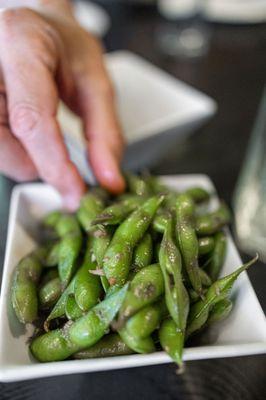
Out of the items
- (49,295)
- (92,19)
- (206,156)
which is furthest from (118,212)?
(92,19)

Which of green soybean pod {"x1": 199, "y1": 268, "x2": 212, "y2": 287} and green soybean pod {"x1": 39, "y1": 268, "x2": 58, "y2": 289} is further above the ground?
green soybean pod {"x1": 199, "y1": 268, "x2": 212, "y2": 287}

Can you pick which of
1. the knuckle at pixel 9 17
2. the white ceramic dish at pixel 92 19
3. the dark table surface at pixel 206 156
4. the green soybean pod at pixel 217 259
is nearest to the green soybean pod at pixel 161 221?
the green soybean pod at pixel 217 259

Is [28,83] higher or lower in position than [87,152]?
higher

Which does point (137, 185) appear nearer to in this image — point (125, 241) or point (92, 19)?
point (125, 241)

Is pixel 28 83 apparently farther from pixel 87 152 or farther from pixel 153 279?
pixel 153 279

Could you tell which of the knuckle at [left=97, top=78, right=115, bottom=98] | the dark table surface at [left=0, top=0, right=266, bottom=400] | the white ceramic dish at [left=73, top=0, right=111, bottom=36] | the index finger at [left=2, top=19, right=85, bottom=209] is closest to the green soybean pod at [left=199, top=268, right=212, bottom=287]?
the dark table surface at [left=0, top=0, right=266, bottom=400]

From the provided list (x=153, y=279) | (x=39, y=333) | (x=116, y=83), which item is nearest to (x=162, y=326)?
(x=153, y=279)

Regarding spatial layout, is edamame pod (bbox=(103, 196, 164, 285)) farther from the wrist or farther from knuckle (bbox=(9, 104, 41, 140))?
the wrist
